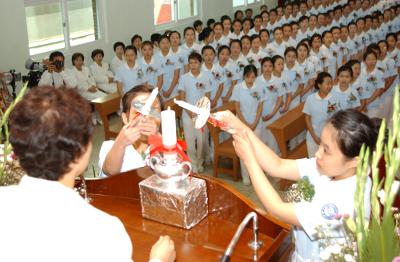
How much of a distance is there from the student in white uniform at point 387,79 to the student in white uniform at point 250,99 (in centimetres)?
164

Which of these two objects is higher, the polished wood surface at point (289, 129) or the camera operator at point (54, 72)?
the camera operator at point (54, 72)

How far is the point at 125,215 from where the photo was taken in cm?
226

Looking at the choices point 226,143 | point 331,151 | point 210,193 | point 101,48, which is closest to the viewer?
point 331,151

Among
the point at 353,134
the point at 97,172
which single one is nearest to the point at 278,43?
the point at 97,172

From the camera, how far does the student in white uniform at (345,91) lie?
17.4 ft

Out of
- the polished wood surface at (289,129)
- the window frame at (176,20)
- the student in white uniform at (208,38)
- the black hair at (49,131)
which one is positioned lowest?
the polished wood surface at (289,129)

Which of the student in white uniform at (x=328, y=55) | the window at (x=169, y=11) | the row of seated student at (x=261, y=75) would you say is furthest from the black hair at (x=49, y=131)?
the window at (x=169, y=11)

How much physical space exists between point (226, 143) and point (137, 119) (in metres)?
3.26

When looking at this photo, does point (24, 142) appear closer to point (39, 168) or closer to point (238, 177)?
point (39, 168)

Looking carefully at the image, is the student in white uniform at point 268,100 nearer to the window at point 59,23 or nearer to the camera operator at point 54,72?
the camera operator at point 54,72

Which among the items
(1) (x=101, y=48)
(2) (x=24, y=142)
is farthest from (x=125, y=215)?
(1) (x=101, y=48)

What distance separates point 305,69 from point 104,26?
3.67 meters

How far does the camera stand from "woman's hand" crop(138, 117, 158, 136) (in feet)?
7.41

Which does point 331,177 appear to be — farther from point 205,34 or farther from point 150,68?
point 205,34
